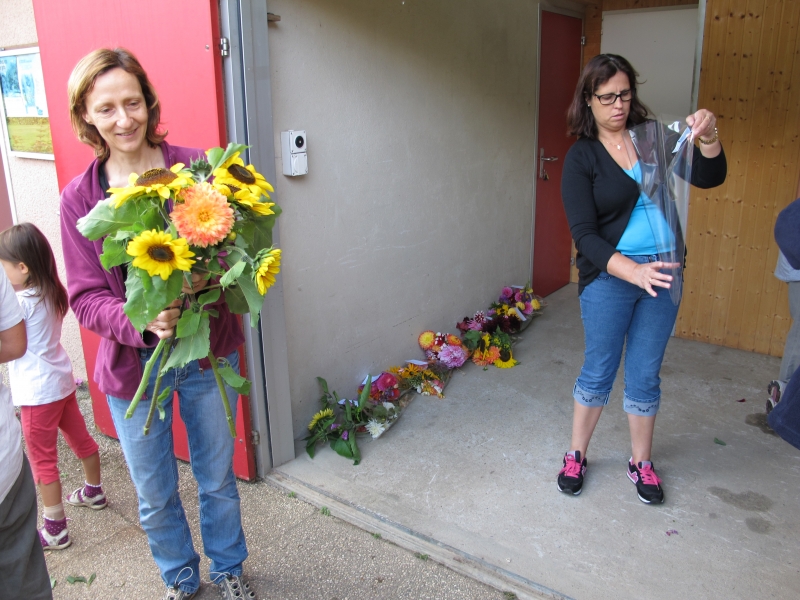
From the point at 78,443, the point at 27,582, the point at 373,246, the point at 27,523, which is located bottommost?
the point at 78,443

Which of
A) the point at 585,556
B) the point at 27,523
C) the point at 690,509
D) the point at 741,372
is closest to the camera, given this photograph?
the point at 27,523

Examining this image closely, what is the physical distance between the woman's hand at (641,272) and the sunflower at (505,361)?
6.41ft

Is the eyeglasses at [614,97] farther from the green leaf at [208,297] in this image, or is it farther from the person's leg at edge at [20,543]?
the person's leg at edge at [20,543]

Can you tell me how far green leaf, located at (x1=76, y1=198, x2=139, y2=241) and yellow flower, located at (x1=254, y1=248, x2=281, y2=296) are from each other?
1.10ft

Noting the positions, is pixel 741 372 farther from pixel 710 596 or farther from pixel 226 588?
pixel 226 588

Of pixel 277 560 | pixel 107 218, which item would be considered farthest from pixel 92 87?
pixel 277 560

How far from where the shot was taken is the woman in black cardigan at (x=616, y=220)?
2.47 m

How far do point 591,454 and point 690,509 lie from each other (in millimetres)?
545

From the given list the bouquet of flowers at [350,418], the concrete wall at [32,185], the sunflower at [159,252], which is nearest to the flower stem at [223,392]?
the sunflower at [159,252]

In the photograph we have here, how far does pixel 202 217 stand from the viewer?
1608 millimetres

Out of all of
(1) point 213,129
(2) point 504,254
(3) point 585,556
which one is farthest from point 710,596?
(2) point 504,254

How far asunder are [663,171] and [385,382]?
1.94 m

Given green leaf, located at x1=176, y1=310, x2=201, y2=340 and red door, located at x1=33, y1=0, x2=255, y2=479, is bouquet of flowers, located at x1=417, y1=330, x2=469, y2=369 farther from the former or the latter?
green leaf, located at x1=176, y1=310, x2=201, y2=340

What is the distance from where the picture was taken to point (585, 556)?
101 inches
